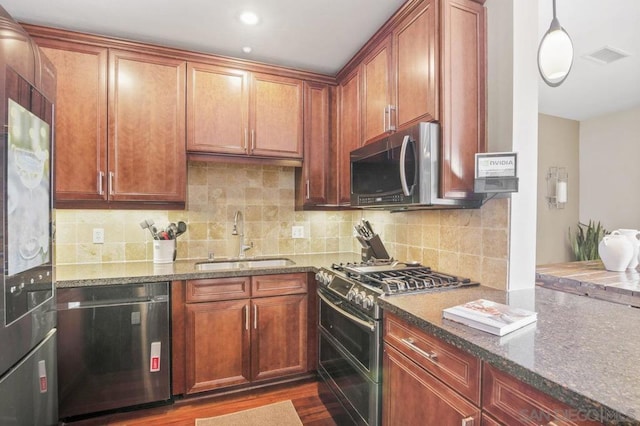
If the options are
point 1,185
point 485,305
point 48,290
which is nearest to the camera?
point 1,185

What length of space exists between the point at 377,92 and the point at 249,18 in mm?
908

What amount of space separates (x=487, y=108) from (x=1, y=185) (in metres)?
2.04

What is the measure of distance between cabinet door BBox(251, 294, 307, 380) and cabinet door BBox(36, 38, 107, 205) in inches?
53.3

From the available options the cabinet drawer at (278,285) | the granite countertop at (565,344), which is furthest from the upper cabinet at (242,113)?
the granite countertop at (565,344)

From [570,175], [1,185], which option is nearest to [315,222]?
[1,185]

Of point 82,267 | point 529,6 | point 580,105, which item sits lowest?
point 82,267

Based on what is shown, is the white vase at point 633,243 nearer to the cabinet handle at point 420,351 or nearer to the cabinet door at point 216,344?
the cabinet handle at point 420,351

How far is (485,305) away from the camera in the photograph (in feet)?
4.09

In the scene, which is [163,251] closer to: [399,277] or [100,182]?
[100,182]

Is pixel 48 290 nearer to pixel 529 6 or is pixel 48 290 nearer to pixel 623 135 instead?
pixel 529 6

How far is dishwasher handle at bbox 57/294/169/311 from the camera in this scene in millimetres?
1894

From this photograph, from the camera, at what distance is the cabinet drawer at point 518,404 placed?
0.76 meters

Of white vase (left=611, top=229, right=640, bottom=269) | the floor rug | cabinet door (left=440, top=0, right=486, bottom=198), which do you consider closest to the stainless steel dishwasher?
the floor rug

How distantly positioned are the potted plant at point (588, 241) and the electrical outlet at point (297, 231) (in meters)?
3.79
